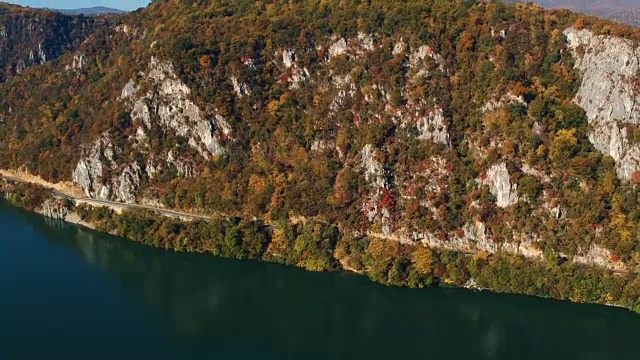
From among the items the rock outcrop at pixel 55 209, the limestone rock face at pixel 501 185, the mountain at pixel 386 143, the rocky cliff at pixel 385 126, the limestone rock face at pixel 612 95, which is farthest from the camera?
the rock outcrop at pixel 55 209

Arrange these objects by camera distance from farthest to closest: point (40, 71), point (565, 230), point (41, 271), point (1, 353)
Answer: point (40, 71) → point (41, 271) → point (565, 230) → point (1, 353)

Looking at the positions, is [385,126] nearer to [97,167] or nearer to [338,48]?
[338,48]

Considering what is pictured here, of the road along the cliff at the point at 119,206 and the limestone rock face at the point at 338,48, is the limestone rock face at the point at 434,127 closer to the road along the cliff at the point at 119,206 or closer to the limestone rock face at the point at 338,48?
the limestone rock face at the point at 338,48

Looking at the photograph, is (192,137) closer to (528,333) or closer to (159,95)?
(159,95)

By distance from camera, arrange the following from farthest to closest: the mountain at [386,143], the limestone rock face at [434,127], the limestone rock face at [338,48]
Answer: the limestone rock face at [338,48] < the limestone rock face at [434,127] < the mountain at [386,143]

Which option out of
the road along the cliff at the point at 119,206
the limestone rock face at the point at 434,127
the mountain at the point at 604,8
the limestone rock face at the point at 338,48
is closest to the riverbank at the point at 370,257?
the road along the cliff at the point at 119,206

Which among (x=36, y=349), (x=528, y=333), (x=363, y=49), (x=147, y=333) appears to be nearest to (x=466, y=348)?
(x=528, y=333)
